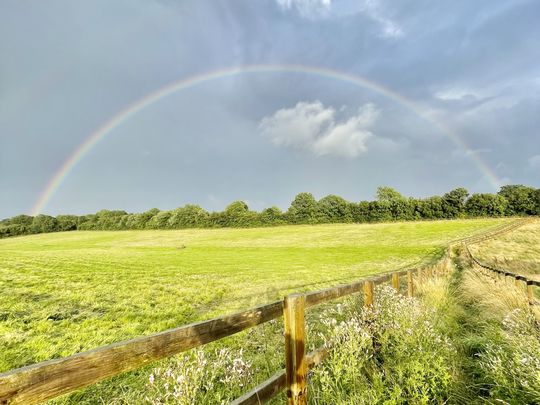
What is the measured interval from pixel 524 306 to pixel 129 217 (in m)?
96.3

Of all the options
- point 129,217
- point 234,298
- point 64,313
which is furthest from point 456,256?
point 129,217

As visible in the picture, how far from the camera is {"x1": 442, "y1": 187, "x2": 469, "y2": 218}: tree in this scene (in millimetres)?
73688

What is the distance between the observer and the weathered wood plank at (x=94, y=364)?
1.65 metres

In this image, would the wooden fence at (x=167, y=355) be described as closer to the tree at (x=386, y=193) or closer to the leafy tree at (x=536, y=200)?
the leafy tree at (x=536, y=200)

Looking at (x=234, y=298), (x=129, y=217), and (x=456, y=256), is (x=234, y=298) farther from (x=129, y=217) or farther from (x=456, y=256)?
(x=129, y=217)

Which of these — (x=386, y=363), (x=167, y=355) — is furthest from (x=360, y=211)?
(x=167, y=355)

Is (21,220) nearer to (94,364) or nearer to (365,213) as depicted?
(365,213)

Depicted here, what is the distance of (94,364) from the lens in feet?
6.40

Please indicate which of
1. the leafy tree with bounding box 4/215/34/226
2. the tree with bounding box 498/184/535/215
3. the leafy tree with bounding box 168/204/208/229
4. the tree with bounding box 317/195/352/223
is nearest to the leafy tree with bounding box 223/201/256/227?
the leafy tree with bounding box 168/204/208/229

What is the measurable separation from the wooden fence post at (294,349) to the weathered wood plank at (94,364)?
823 millimetres

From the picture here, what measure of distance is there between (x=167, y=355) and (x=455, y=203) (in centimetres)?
8694

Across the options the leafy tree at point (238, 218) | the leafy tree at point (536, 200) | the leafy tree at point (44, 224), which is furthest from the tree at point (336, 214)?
the leafy tree at point (44, 224)

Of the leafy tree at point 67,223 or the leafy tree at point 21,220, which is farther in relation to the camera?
the leafy tree at point 21,220

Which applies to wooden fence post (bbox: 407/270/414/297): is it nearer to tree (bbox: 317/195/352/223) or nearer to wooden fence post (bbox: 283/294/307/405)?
wooden fence post (bbox: 283/294/307/405)
